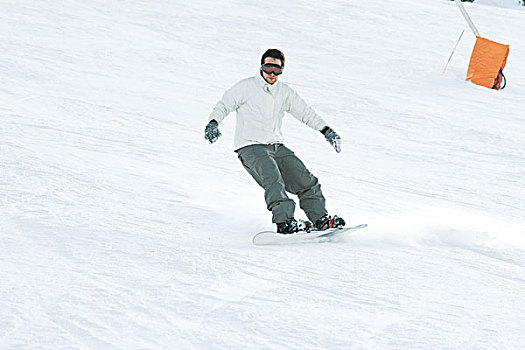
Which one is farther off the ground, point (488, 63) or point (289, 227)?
point (488, 63)

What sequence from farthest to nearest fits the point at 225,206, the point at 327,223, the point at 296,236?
the point at 225,206 < the point at 327,223 < the point at 296,236

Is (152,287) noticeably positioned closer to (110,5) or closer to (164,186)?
(164,186)

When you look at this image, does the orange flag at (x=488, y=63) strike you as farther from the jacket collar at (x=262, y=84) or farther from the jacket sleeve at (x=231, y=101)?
the jacket sleeve at (x=231, y=101)

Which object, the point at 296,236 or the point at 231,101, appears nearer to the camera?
the point at 296,236

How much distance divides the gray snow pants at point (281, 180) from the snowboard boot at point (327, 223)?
1.3 inches

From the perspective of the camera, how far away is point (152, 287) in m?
2.97

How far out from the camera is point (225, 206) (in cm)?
461

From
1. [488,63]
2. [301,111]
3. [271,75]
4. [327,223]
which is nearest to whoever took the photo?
[327,223]

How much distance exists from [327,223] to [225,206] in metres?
0.82

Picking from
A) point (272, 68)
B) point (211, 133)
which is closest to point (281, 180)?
point (211, 133)

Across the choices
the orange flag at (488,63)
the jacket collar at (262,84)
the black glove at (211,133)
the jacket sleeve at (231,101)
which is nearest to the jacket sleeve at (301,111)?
the jacket collar at (262,84)

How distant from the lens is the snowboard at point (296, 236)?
3.80 metres

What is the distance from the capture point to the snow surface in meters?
2.74

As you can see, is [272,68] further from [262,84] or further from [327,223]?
[327,223]
